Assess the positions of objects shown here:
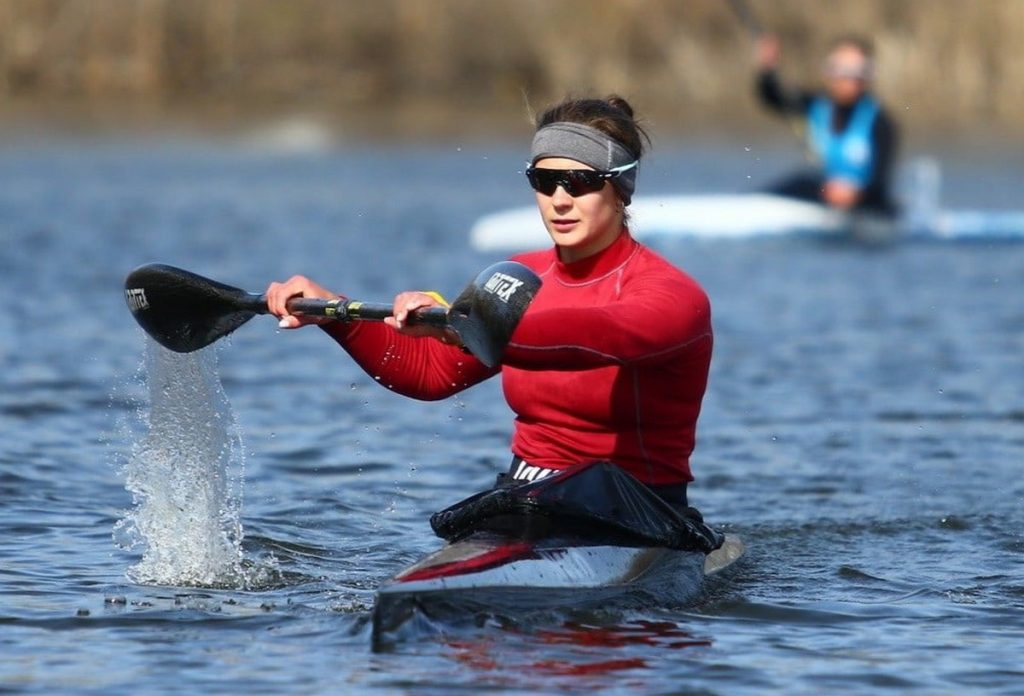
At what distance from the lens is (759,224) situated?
57.7 feet

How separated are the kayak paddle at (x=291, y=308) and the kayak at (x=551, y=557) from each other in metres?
0.61

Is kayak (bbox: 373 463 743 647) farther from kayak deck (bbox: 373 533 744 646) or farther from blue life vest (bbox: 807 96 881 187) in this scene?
blue life vest (bbox: 807 96 881 187)

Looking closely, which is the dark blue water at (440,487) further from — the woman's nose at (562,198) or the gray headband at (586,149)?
the gray headband at (586,149)

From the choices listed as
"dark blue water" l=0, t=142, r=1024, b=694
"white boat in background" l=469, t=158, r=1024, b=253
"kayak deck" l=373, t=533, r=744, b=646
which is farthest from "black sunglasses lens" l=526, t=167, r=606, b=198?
"white boat in background" l=469, t=158, r=1024, b=253

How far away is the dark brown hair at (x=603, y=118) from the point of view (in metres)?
5.88

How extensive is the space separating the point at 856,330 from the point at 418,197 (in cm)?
1063

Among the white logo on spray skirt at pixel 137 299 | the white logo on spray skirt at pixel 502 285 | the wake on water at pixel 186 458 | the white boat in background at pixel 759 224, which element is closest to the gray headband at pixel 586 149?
the white logo on spray skirt at pixel 502 285

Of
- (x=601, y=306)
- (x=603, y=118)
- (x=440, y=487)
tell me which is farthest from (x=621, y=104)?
(x=440, y=487)

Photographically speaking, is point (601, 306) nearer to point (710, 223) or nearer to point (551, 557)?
point (551, 557)

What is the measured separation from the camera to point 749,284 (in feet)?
51.3

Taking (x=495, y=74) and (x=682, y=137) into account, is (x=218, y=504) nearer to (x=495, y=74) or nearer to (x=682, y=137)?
(x=682, y=137)

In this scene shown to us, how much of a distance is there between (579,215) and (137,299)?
164 cm

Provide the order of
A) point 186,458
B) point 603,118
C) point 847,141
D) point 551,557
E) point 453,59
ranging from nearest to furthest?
point 551,557 → point 603,118 → point 186,458 → point 847,141 → point 453,59

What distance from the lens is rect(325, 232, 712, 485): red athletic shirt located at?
540 cm
